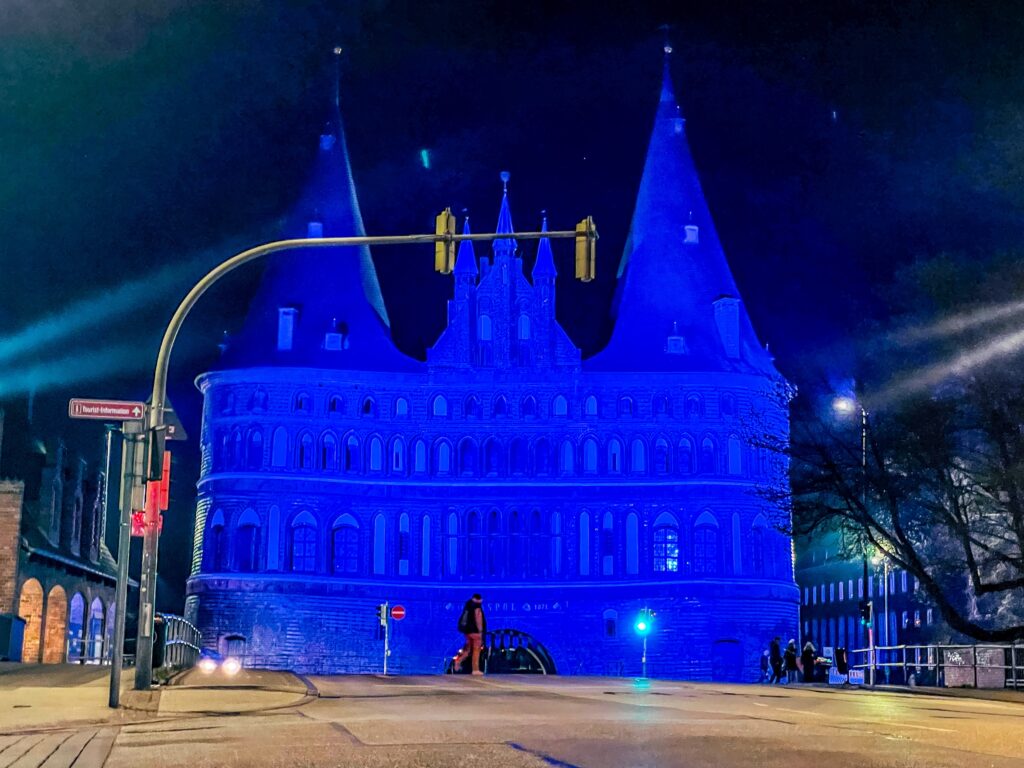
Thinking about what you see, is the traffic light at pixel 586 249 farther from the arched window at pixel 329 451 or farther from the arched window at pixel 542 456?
the arched window at pixel 329 451

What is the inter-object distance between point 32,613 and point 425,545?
96.9ft

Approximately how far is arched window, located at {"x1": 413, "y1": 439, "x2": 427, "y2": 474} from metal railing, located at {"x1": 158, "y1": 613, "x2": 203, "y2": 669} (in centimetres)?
3788

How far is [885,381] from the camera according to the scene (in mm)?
33562

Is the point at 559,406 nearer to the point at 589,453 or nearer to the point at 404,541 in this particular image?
the point at 589,453

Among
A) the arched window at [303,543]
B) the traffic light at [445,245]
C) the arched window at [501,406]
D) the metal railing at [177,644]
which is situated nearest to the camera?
the traffic light at [445,245]

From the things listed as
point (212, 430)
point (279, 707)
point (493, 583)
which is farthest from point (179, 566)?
point (279, 707)

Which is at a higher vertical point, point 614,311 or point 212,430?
point 614,311

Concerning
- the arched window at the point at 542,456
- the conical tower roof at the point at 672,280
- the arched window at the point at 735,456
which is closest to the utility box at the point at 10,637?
the arched window at the point at 542,456

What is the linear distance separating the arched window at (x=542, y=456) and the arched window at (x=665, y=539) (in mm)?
5561

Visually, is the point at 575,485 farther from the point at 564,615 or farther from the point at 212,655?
the point at 212,655

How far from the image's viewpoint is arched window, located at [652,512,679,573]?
7206 centimetres

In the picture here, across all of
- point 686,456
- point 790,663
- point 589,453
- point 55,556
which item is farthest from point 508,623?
point 55,556

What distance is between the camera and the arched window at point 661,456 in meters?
72.7

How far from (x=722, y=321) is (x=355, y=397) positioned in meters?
18.0
